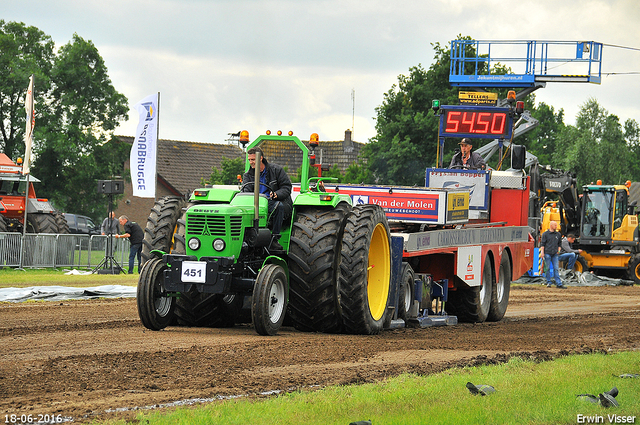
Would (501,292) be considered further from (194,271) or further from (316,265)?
(194,271)

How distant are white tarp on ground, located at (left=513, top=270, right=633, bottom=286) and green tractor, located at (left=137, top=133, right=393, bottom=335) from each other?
1774cm

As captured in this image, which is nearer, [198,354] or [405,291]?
[198,354]

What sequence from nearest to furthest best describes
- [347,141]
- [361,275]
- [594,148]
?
[361,275] < [347,141] < [594,148]

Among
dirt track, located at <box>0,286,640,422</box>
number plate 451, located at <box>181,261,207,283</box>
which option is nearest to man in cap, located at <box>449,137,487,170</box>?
dirt track, located at <box>0,286,640,422</box>

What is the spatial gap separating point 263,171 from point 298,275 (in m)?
1.34

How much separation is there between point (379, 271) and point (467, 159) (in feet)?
14.8

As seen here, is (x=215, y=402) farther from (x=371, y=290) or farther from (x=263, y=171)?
(x=371, y=290)

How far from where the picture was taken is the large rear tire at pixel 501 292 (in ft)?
49.2

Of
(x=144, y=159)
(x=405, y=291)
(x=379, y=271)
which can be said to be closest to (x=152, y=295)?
(x=379, y=271)

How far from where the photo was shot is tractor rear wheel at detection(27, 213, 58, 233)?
27.1 m

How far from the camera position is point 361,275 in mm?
10359

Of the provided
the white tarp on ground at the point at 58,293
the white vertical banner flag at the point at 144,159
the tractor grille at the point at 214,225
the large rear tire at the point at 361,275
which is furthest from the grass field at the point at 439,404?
the white vertical banner flag at the point at 144,159

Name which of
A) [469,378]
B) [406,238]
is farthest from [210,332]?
[469,378]

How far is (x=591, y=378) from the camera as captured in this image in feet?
25.5
